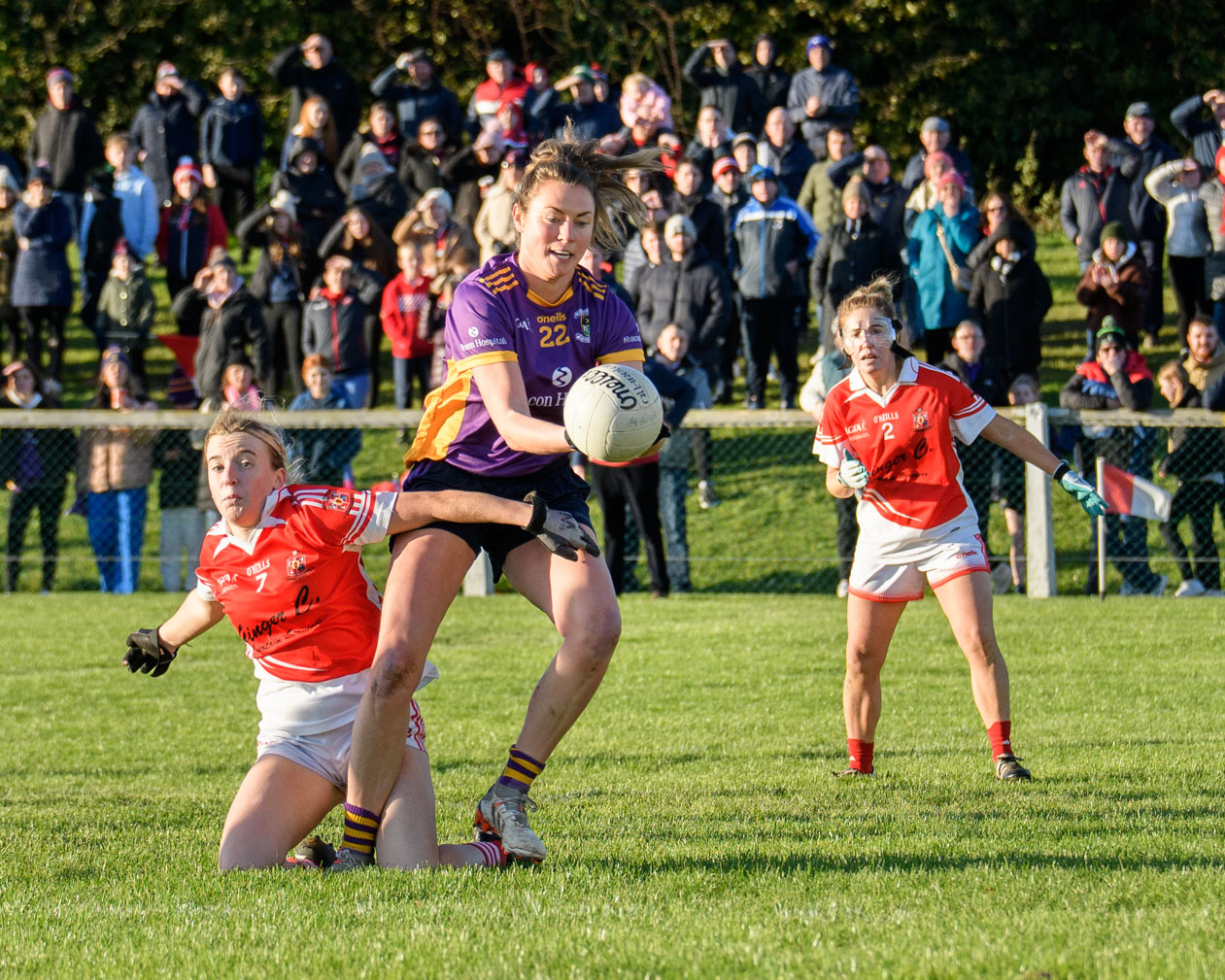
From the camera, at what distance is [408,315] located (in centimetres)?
1551

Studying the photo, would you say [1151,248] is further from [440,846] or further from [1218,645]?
[440,846]

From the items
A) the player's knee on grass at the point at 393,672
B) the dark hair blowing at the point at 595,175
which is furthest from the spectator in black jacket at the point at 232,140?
the player's knee on grass at the point at 393,672

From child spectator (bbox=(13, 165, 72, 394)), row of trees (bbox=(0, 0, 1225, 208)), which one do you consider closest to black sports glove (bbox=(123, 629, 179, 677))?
child spectator (bbox=(13, 165, 72, 394))

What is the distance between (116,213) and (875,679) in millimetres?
12504

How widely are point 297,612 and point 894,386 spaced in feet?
9.86

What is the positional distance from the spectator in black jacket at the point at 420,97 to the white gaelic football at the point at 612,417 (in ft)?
45.2

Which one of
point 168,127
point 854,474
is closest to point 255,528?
point 854,474

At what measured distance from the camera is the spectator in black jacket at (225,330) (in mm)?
14945

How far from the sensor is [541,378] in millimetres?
5320

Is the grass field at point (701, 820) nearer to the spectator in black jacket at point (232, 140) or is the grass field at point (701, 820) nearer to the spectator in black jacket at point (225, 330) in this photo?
the spectator in black jacket at point (225, 330)

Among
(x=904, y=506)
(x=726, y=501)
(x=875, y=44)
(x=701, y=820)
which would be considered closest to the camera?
(x=701, y=820)

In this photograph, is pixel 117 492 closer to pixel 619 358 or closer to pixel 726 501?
pixel 726 501

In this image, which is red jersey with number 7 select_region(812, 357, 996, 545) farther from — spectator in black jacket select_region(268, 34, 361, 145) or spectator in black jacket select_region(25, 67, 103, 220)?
spectator in black jacket select_region(25, 67, 103, 220)

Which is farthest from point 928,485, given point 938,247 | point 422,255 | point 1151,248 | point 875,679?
point 1151,248
